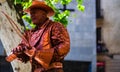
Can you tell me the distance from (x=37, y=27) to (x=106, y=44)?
2012 centimetres

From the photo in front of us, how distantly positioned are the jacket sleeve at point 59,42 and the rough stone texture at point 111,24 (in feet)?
65.2

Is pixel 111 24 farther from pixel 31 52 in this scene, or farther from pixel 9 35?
pixel 31 52

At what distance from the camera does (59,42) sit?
174 inches

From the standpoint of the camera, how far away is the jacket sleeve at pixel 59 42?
171 inches

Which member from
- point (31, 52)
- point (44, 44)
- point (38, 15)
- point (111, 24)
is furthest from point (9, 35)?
point (111, 24)

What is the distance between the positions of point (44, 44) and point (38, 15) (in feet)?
1.20

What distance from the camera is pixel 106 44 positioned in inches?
966

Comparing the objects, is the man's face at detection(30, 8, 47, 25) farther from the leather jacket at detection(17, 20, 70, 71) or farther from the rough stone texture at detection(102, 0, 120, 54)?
the rough stone texture at detection(102, 0, 120, 54)

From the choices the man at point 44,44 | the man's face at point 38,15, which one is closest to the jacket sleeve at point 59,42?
the man at point 44,44

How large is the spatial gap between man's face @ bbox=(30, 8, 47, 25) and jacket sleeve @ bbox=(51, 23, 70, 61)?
18cm

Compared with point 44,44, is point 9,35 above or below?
below

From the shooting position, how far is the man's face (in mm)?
4574

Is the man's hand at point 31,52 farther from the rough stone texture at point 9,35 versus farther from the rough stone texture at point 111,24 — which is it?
the rough stone texture at point 111,24

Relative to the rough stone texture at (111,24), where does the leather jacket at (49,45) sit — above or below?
above
